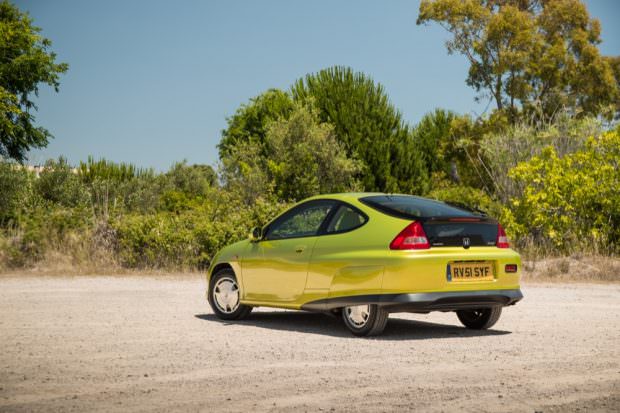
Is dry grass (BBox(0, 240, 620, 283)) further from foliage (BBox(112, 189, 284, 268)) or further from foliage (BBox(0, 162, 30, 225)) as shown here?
foliage (BBox(0, 162, 30, 225))

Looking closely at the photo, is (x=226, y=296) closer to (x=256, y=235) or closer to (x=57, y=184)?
(x=256, y=235)

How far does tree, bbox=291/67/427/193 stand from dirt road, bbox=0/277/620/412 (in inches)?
1267

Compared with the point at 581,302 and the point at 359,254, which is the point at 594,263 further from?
the point at 359,254

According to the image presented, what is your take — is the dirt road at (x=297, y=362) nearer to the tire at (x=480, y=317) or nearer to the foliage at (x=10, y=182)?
the tire at (x=480, y=317)

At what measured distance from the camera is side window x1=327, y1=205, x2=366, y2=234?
9156 millimetres

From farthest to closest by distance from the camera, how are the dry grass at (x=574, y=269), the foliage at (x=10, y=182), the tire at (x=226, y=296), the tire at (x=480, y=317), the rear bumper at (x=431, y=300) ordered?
the foliage at (x=10, y=182), the dry grass at (x=574, y=269), the tire at (x=226, y=296), the tire at (x=480, y=317), the rear bumper at (x=431, y=300)

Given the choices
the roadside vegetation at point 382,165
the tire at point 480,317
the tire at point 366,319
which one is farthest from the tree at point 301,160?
the tire at point 366,319

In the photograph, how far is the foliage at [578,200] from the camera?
19.5 m

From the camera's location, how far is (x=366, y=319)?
8875 mm

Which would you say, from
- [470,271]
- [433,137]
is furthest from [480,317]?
[433,137]

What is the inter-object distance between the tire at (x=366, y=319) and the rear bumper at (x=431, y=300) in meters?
0.14

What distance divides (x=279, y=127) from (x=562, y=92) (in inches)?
656

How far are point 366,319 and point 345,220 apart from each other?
1.15 m

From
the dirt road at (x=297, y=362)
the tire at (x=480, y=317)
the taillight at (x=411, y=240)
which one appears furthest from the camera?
the tire at (x=480, y=317)
